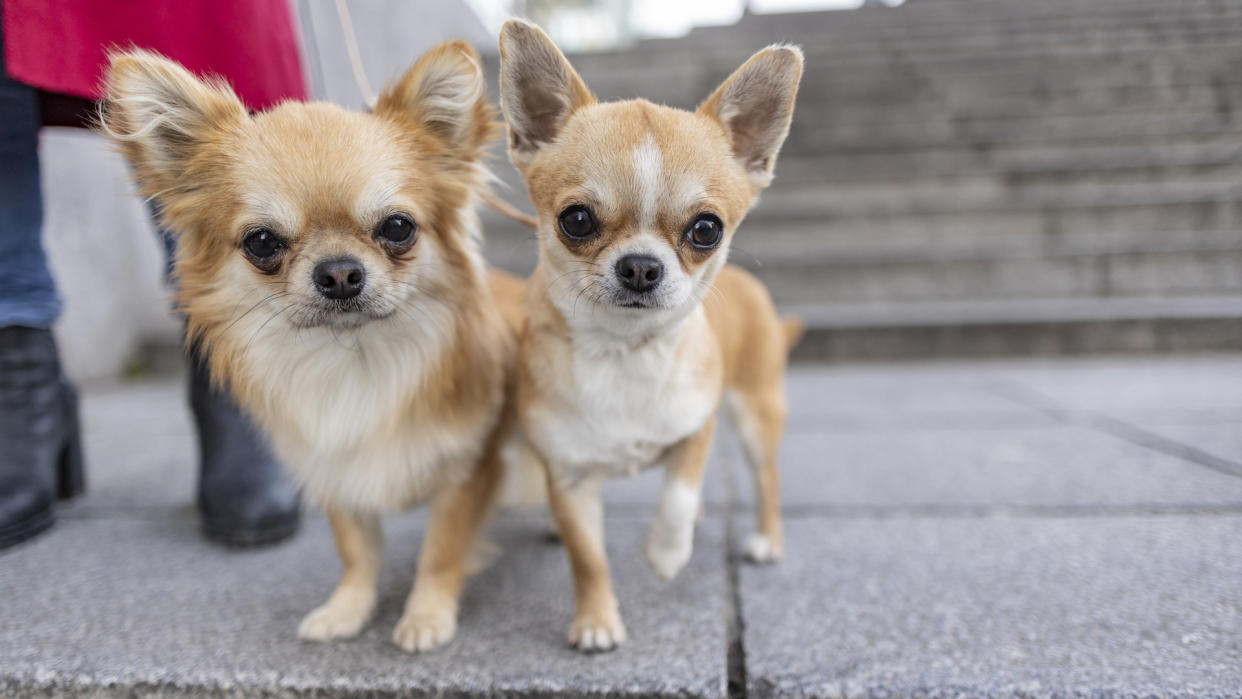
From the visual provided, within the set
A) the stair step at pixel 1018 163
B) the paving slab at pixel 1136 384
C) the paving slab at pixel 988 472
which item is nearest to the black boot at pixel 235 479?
the paving slab at pixel 988 472

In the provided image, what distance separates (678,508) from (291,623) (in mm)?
854

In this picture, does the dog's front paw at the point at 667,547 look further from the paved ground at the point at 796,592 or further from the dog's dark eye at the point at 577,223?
the dog's dark eye at the point at 577,223

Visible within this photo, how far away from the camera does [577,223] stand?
1.31 metres

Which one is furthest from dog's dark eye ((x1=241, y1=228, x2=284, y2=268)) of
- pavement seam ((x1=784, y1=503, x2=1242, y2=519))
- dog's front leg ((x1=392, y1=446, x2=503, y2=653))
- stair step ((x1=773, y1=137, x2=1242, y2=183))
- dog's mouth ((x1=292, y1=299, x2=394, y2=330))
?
stair step ((x1=773, y1=137, x2=1242, y2=183))

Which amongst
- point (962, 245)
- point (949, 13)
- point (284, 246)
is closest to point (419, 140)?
point (284, 246)

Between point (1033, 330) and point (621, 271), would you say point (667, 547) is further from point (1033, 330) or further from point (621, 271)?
point (1033, 330)

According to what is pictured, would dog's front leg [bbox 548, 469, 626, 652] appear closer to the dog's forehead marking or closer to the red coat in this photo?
the dog's forehead marking

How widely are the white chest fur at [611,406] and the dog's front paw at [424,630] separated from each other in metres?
0.38

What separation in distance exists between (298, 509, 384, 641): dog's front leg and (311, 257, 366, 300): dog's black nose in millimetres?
541

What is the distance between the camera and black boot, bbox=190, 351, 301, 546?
185cm

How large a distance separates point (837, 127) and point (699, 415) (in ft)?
15.7

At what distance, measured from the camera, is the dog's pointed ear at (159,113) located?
1295mm

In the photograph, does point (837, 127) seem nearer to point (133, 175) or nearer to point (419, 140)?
point (419, 140)

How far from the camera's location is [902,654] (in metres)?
1.28
